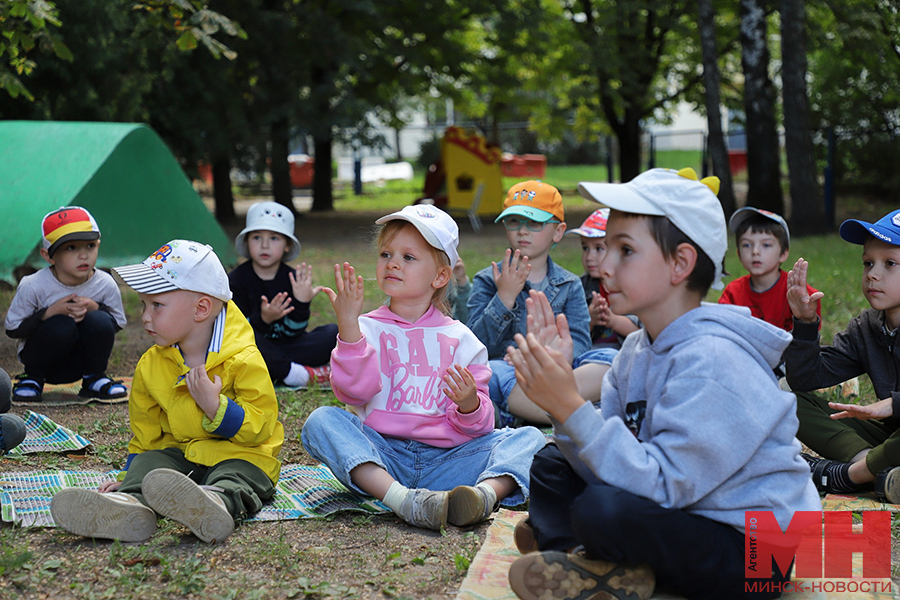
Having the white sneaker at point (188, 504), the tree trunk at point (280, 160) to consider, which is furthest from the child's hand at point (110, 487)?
the tree trunk at point (280, 160)

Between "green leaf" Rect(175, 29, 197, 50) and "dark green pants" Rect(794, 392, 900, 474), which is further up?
"green leaf" Rect(175, 29, 197, 50)

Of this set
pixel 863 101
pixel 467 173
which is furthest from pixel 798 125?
pixel 467 173

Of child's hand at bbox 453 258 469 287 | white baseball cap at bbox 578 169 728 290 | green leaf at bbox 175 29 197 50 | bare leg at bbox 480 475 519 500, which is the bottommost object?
bare leg at bbox 480 475 519 500

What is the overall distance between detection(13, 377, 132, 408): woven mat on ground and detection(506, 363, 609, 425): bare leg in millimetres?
2200

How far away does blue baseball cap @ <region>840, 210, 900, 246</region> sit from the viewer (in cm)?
332

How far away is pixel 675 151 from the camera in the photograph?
3281 cm

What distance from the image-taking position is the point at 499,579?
2.49 meters

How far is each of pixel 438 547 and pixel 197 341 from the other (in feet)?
3.74

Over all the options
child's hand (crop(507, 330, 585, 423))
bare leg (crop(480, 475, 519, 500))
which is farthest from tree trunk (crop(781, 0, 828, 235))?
child's hand (crop(507, 330, 585, 423))

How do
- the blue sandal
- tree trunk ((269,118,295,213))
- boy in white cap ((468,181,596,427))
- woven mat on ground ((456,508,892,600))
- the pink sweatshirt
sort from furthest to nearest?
tree trunk ((269,118,295,213)) → the blue sandal → boy in white cap ((468,181,596,427)) → the pink sweatshirt → woven mat on ground ((456,508,892,600))

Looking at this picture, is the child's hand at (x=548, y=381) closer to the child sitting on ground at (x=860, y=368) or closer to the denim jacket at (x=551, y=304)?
the child sitting on ground at (x=860, y=368)

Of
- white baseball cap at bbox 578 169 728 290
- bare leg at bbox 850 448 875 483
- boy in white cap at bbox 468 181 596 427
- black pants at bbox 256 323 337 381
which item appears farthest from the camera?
black pants at bbox 256 323 337 381

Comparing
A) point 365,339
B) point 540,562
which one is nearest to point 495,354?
point 365,339

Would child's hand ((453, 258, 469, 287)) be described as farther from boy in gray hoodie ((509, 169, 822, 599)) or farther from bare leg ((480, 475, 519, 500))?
boy in gray hoodie ((509, 169, 822, 599))
